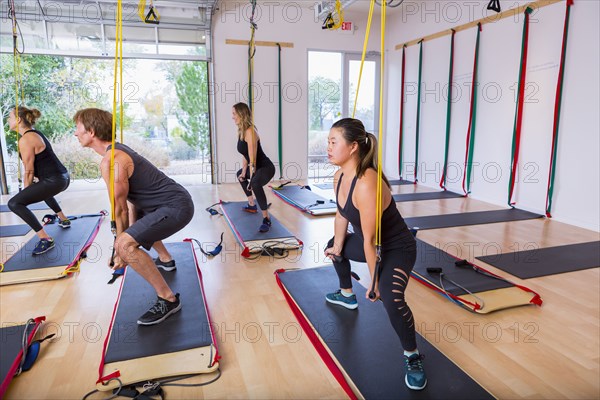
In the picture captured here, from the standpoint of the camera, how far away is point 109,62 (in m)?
6.40

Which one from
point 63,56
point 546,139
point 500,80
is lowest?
point 546,139

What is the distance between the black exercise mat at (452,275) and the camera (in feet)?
8.71

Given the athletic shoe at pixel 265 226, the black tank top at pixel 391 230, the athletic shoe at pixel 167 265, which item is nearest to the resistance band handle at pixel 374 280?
the black tank top at pixel 391 230

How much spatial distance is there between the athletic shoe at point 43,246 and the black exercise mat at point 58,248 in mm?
32

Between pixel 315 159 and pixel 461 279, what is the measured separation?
5374 mm

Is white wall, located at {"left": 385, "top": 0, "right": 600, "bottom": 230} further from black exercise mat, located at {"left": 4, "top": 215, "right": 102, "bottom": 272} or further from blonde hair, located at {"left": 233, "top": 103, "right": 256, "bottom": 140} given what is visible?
black exercise mat, located at {"left": 4, "top": 215, "right": 102, "bottom": 272}

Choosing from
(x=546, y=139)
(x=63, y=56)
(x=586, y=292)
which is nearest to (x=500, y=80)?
(x=546, y=139)

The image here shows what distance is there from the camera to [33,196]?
3.46 meters

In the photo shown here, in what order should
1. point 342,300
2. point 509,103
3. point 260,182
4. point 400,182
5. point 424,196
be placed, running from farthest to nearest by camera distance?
1. point 400,182
2. point 424,196
3. point 509,103
4. point 260,182
5. point 342,300

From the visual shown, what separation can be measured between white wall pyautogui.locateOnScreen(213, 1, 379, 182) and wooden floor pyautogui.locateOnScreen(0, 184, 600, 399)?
3.96m

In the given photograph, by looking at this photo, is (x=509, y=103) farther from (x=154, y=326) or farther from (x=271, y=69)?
(x=154, y=326)

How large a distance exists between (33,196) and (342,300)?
2782 mm

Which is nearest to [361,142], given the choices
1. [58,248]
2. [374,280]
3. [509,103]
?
[374,280]

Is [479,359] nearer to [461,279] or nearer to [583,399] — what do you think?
[583,399]
